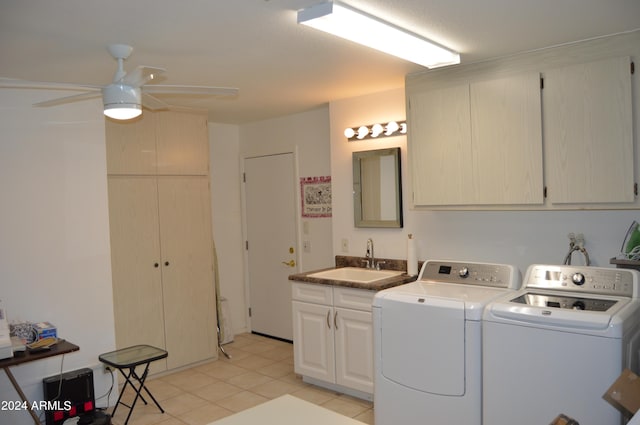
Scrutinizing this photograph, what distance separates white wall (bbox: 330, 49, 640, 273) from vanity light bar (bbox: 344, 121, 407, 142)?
0.16 feet

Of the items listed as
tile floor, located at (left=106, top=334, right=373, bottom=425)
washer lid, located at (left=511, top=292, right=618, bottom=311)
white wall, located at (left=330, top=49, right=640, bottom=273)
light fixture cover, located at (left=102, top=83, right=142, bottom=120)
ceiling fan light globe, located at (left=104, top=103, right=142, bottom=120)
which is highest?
light fixture cover, located at (left=102, top=83, right=142, bottom=120)

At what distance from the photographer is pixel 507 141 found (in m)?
3.02

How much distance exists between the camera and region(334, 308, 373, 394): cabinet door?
3.57 meters

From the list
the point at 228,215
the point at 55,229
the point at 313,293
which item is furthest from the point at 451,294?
the point at 228,215

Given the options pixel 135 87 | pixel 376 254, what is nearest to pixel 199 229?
pixel 376 254

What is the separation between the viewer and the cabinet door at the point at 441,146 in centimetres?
319

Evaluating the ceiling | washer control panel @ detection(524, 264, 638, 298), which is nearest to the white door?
the ceiling

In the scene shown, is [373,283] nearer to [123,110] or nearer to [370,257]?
[370,257]

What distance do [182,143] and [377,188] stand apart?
5.87 feet

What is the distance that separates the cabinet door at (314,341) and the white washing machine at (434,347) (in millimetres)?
771

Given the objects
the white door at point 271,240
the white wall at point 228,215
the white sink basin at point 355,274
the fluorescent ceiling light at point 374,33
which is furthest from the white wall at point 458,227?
the white wall at point 228,215

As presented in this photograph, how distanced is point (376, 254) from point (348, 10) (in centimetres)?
234

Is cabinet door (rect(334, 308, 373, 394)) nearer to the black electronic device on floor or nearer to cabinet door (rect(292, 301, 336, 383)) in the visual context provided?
cabinet door (rect(292, 301, 336, 383))

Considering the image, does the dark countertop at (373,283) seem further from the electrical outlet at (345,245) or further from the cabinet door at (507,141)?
the cabinet door at (507,141)
